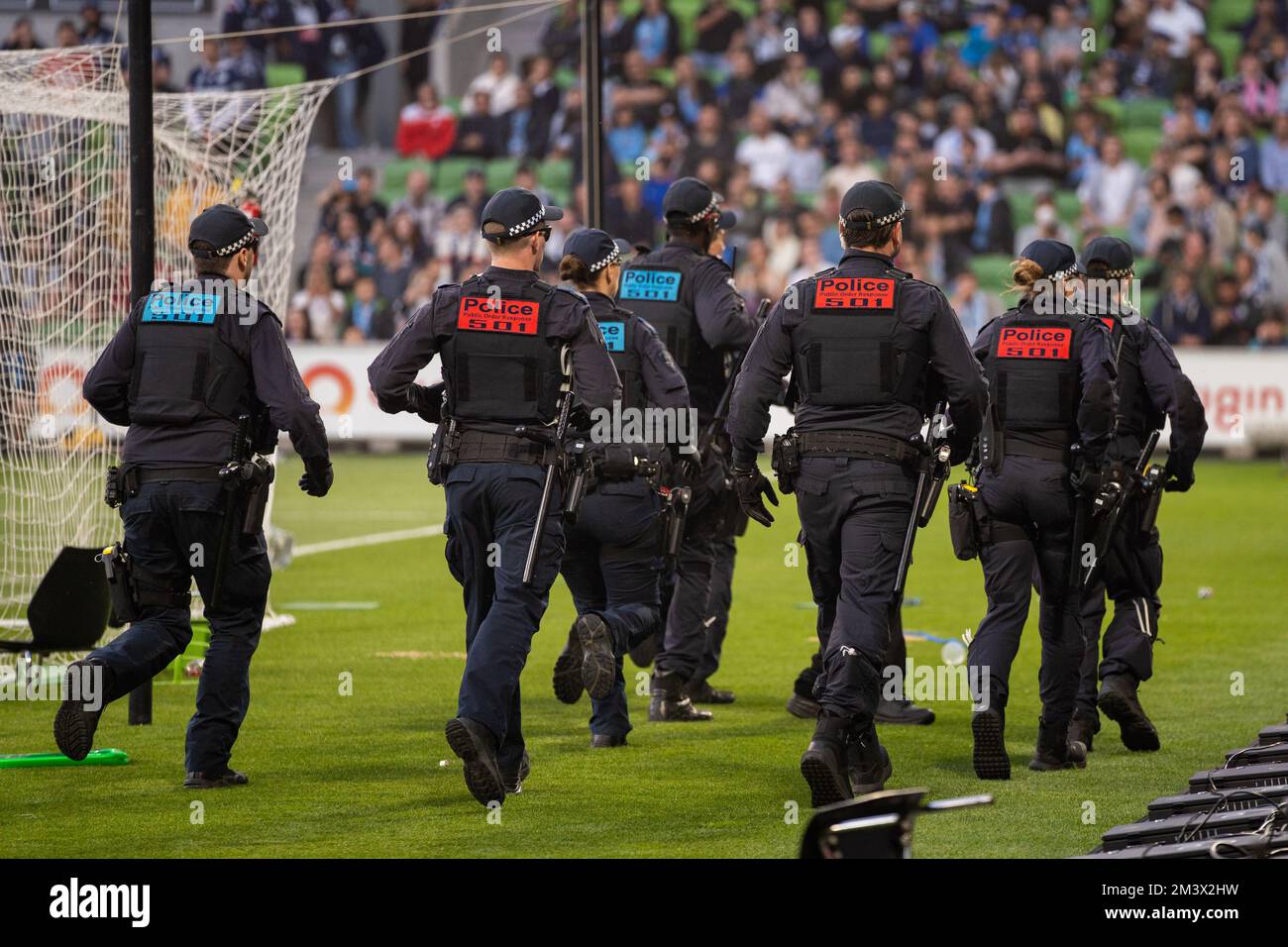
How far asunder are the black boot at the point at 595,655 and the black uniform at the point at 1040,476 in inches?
54.9

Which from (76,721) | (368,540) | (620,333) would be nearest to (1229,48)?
(368,540)

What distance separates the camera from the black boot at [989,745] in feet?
24.4

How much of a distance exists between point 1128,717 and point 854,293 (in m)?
2.32

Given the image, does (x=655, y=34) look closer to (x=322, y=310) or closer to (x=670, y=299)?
(x=322, y=310)

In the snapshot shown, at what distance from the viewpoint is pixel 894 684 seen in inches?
350

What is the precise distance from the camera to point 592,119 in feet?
35.0

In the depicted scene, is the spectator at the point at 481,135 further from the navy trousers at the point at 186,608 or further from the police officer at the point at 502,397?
the police officer at the point at 502,397

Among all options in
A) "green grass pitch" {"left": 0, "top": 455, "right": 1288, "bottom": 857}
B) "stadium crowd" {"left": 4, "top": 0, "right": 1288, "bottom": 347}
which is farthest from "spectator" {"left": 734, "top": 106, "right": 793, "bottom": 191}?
"green grass pitch" {"left": 0, "top": 455, "right": 1288, "bottom": 857}

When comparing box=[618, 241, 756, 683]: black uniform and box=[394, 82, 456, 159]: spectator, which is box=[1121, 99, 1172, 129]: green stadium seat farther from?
box=[618, 241, 756, 683]: black uniform

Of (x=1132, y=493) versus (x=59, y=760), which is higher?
(x=1132, y=493)

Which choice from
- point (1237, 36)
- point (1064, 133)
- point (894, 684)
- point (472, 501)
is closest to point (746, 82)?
point (1064, 133)
